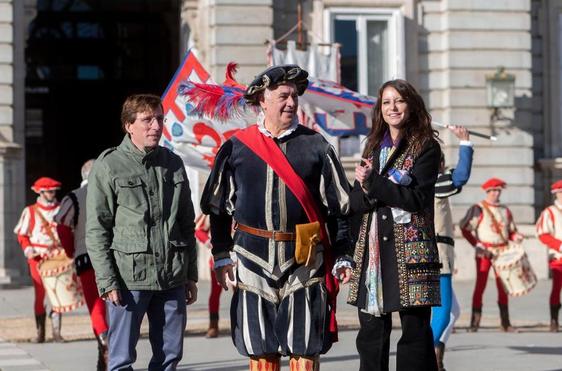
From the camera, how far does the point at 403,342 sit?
7504mm

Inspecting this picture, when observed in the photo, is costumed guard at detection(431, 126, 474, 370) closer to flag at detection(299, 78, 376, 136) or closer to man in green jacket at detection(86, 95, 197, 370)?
man in green jacket at detection(86, 95, 197, 370)

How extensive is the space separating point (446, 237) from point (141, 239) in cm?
379

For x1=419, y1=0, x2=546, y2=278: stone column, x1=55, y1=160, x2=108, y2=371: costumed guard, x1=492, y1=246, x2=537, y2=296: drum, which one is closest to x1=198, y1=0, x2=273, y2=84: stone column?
x1=419, y1=0, x2=546, y2=278: stone column

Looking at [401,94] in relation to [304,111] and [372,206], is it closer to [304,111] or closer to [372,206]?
[372,206]

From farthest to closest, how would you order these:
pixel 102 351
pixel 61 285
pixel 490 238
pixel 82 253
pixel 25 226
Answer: pixel 490 238 → pixel 25 226 → pixel 61 285 → pixel 82 253 → pixel 102 351

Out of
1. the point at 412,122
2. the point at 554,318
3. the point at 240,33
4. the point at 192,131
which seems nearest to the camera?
the point at 412,122

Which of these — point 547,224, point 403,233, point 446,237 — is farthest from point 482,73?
point 403,233

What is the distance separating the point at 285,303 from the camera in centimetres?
689

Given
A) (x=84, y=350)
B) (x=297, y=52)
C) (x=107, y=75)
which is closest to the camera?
(x=84, y=350)

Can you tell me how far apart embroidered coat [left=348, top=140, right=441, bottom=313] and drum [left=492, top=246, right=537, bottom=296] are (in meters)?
6.80

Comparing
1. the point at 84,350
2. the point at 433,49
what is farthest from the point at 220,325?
the point at 433,49

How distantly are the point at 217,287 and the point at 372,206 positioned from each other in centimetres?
632

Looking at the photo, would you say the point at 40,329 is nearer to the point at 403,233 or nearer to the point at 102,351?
the point at 102,351

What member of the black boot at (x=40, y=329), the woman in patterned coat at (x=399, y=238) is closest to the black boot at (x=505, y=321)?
the black boot at (x=40, y=329)
